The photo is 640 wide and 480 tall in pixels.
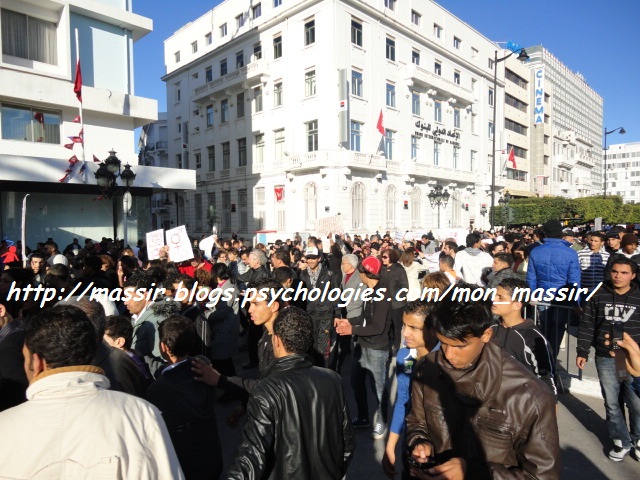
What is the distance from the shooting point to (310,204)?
92.1 feet

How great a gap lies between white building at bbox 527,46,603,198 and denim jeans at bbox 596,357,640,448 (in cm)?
5621

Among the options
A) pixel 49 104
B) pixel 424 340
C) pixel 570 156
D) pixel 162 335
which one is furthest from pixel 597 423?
pixel 570 156

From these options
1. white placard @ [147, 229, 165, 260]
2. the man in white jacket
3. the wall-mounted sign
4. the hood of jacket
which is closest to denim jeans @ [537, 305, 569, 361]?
the man in white jacket

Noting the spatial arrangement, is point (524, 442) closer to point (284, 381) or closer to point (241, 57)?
point (284, 381)

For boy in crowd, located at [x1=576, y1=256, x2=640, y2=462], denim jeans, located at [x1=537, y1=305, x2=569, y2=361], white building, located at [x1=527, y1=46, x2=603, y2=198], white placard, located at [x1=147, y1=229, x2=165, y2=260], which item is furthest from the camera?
white building, located at [x1=527, y1=46, x2=603, y2=198]

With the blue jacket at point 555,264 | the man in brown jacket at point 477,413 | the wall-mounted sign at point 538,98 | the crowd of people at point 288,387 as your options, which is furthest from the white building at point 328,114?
the man in brown jacket at point 477,413

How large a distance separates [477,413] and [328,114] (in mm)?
26336

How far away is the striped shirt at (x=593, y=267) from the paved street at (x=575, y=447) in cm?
322

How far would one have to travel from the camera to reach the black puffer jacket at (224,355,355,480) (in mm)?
2246

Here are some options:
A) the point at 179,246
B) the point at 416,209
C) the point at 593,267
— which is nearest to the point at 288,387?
the point at 179,246

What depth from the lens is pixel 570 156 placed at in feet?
219

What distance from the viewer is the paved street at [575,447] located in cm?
385

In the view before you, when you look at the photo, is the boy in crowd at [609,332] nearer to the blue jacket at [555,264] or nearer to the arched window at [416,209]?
the blue jacket at [555,264]

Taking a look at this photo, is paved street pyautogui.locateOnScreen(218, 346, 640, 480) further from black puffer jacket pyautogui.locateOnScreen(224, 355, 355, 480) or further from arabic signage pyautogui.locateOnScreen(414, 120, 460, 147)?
arabic signage pyautogui.locateOnScreen(414, 120, 460, 147)
